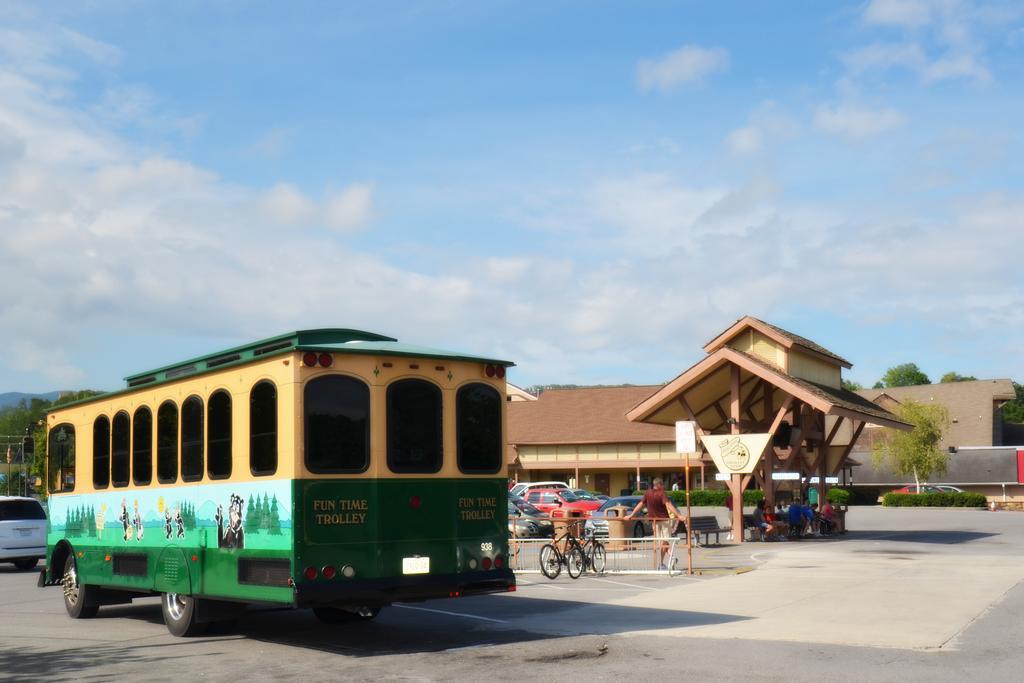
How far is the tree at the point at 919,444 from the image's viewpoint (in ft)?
216

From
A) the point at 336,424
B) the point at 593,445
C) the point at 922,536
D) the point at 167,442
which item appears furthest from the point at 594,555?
the point at 593,445

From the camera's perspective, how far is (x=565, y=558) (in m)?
20.9

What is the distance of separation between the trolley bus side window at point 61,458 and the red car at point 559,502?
75.9 feet

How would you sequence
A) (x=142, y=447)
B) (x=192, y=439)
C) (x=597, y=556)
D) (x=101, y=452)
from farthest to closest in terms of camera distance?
(x=597, y=556) < (x=101, y=452) < (x=142, y=447) < (x=192, y=439)

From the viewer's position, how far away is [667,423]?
34.0 meters

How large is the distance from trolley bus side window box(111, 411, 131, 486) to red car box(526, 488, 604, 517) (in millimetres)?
24201

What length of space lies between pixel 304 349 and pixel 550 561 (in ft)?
34.5

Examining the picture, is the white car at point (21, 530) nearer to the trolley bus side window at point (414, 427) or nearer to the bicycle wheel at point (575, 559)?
the bicycle wheel at point (575, 559)

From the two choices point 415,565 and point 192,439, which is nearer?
point 415,565

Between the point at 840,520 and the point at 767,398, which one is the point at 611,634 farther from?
the point at 840,520

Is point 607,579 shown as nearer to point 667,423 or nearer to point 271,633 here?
point 271,633

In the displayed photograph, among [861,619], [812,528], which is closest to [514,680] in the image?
[861,619]

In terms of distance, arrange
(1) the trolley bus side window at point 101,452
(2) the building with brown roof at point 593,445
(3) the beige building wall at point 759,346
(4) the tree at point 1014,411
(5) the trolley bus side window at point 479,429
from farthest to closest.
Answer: (4) the tree at point 1014,411 < (2) the building with brown roof at point 593,445 < (3) the beige building wall at point 759,346 < (1) the trolley bus side window at point 101,452 < (5) the trolley bus side window at point 479,429

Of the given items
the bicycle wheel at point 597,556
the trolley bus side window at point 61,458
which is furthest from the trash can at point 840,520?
the trolley bus side window at point 61,458
